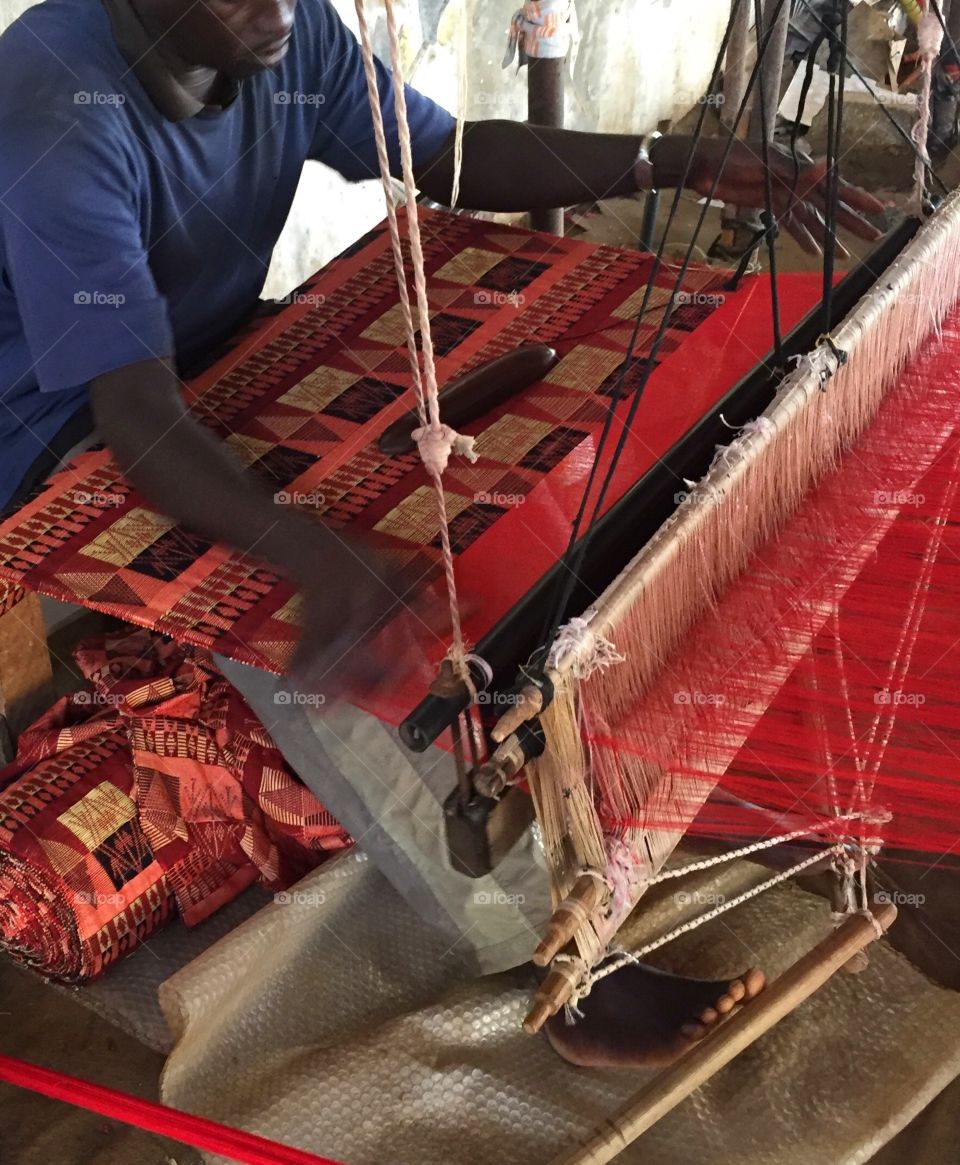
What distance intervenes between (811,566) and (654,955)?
76 centimetres

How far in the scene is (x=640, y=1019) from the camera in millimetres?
1653

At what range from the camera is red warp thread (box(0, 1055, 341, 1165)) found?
1317 millimetres

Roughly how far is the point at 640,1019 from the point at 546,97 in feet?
6.93

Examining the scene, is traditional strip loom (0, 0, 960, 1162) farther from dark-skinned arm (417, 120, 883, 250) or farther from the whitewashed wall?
the whitewashed wall

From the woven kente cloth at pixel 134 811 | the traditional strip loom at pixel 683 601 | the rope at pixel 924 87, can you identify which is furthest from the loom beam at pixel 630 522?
the woven kente cloth at pixel 134 811

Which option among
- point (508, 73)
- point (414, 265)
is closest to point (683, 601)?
point (414, 265)

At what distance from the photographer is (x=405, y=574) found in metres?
1.33

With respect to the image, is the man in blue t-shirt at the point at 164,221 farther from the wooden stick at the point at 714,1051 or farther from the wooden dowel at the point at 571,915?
the wooden dowel at the point at 571,915

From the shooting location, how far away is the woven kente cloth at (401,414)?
55.2 inches

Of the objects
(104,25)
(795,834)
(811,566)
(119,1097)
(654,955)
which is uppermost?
(104,25)

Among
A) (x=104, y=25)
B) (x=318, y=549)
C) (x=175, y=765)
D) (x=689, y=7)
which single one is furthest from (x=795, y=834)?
(x=689, y=7)

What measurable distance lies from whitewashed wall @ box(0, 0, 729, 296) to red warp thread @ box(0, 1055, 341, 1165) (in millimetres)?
1361

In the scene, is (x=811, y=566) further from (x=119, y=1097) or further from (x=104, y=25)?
(x=104, y=25)

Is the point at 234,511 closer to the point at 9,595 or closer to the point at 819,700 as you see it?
the point at 9,595
